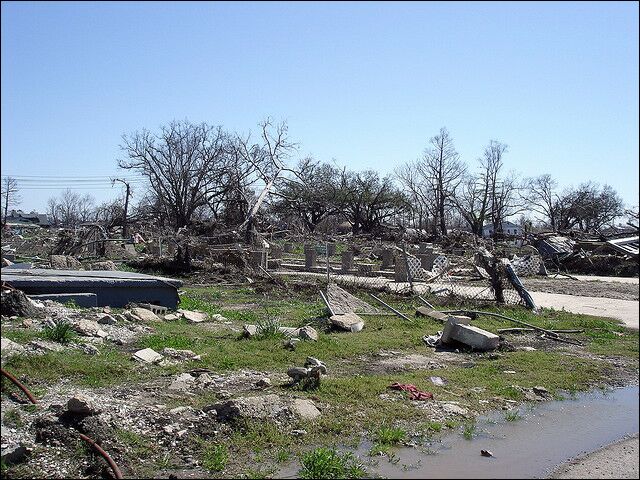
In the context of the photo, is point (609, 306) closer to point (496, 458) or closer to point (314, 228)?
point (496, 458)

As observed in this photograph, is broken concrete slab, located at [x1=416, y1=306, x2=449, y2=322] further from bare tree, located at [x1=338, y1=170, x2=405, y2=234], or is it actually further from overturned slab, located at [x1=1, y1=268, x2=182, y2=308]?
bare tree, located at [x1=338, y1=170, x2=405, y2=234]

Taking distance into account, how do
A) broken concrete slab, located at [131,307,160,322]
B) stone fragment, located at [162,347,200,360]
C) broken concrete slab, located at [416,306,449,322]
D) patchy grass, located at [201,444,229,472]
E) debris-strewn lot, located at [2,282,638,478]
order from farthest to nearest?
broken concrete slab, located at [416,306,449,322] < broken concrete slab, located at [131,307,160,322] < stone fragment, located at [162,347,200,360] < debris-strewn lot, located at [2,282,638,478] < patchy grass, located at [201,444,229,472]

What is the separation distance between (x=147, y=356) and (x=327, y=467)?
4153mm

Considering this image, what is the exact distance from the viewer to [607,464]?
5.56 m

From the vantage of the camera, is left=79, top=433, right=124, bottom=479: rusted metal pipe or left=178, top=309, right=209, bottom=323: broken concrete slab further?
left=178, top=309, right=209, bottom=323: broken concrete slab

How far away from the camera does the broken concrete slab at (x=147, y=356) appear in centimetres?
835

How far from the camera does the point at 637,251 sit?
4438 mm

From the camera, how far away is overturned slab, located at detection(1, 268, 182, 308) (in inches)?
494

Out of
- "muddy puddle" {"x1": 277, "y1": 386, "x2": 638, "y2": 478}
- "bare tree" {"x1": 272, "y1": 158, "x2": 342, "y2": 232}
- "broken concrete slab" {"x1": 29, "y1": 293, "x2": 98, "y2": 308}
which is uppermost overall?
"bare tree" {"x1": 272, "y1": 158, "x2": 342, "y2": 232}

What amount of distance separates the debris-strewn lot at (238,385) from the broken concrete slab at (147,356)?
28 mm

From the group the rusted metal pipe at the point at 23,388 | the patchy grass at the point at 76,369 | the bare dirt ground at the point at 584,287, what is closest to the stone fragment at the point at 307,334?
the patchy grass at the point at 76,369

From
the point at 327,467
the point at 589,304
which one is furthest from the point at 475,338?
the point at 589,304

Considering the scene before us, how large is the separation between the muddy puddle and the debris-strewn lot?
0.77ft

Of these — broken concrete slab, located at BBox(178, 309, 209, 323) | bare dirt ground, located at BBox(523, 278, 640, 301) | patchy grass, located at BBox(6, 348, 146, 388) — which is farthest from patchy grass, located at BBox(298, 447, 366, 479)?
bare dirt ground, located at BBox(523, 278, 640, 301)
